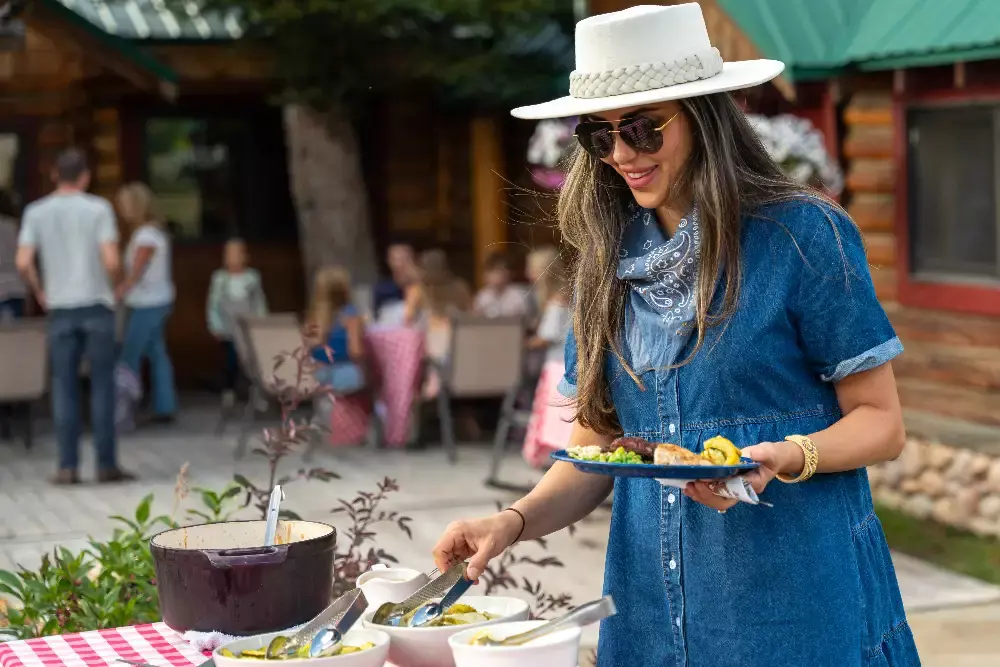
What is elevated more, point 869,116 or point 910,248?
point 869,116

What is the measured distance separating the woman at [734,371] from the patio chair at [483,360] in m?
7.73

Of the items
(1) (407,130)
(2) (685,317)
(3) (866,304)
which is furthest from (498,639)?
(1) (407,130)

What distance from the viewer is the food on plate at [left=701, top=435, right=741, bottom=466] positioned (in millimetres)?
2195

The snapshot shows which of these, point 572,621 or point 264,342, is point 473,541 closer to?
point 572,621

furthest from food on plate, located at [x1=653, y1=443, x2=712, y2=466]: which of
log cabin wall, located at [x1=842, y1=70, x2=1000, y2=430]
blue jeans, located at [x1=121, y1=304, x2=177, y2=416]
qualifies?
blue jeans, located at [x1=121, y1=304, x2=177, y2=416]

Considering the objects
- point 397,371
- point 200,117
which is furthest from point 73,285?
point 200,117

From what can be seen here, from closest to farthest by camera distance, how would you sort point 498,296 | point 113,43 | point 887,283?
point 887,283 < point 498,296 < point 113,43

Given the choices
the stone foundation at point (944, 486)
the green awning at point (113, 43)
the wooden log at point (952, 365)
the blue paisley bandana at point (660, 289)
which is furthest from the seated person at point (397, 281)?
the blue paisley bandana at point (660, 289)

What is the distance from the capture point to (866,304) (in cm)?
241

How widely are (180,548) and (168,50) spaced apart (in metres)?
13.1

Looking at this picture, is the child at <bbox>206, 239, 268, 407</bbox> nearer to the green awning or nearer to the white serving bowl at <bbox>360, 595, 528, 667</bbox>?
the green awning

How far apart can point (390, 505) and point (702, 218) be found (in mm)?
6627

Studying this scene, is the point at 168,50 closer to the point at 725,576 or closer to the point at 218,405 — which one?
the point at 218,405

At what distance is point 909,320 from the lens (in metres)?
9.23
